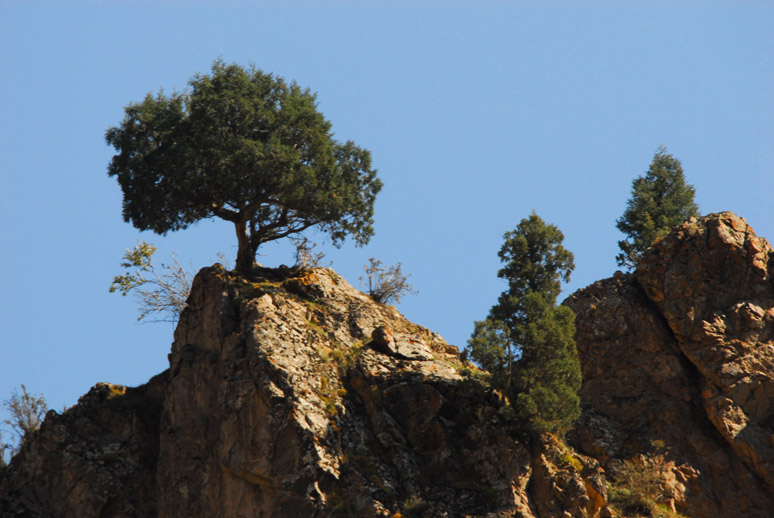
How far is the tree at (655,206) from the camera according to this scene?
52875 millimetres

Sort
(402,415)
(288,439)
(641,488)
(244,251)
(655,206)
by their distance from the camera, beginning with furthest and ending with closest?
(655,206)
(244,251)
(402,415)
(641,488)
(288,439)

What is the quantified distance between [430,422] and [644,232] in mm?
20934

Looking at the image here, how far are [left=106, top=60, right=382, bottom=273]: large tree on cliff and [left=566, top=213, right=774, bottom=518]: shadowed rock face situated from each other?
12.9m

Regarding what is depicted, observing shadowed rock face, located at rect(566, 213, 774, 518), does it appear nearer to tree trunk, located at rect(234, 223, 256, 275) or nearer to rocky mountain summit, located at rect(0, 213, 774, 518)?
rocky mountain summit, located at rect(0, 213, 774, 518)

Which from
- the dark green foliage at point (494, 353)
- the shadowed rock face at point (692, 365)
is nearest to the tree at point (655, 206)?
the shadowed rock face at point (692, 365)

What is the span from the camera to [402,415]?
38.1 m

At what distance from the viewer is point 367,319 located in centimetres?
4266

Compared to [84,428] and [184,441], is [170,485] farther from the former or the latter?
[84,428]

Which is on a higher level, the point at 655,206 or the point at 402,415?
the point at 655,206

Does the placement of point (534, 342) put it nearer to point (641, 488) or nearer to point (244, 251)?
point (641, 488)

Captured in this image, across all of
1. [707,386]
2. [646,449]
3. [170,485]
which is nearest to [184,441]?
[170,485]

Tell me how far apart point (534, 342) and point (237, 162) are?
580 inches

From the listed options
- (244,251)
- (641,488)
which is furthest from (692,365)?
(244,251)

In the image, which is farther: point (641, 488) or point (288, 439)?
point (641, 488)
